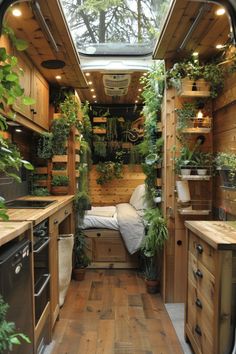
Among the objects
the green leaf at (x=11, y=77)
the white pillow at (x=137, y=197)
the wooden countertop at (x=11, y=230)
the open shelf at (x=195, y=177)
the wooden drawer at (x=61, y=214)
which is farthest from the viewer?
the white pillow at (x=137, y=197)

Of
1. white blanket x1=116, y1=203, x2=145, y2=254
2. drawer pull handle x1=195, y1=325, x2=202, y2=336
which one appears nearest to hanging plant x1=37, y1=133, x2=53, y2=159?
white blanket x1=116, y1=203, x2=145, y2=254

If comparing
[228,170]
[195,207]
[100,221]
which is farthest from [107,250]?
[228,170]

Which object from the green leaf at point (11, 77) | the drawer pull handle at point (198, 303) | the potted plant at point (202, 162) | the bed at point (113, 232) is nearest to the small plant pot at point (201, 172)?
the potted plant at point (202, 162)

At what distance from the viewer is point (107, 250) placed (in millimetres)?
4141

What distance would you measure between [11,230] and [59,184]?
208 cm

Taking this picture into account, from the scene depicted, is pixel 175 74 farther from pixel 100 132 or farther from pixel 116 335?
pixel 100 132

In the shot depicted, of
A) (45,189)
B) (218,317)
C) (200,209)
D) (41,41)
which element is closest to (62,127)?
(45,189)

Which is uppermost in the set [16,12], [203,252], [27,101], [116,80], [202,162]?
[116,80]

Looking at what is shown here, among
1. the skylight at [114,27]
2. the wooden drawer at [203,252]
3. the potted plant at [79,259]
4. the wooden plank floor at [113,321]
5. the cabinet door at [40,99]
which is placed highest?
the skylight at [114,27]

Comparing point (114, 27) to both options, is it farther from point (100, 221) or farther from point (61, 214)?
point (100, 221)

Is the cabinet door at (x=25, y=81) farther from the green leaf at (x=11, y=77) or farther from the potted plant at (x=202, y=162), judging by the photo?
the potted plant at (x=202, y=162)

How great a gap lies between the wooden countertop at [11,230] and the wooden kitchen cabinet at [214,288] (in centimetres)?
102

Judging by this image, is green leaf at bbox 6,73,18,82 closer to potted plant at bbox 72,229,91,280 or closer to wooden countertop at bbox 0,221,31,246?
wooden countertop at bbox 0,221,31,246

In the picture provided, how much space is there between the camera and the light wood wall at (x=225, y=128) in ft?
8.09
